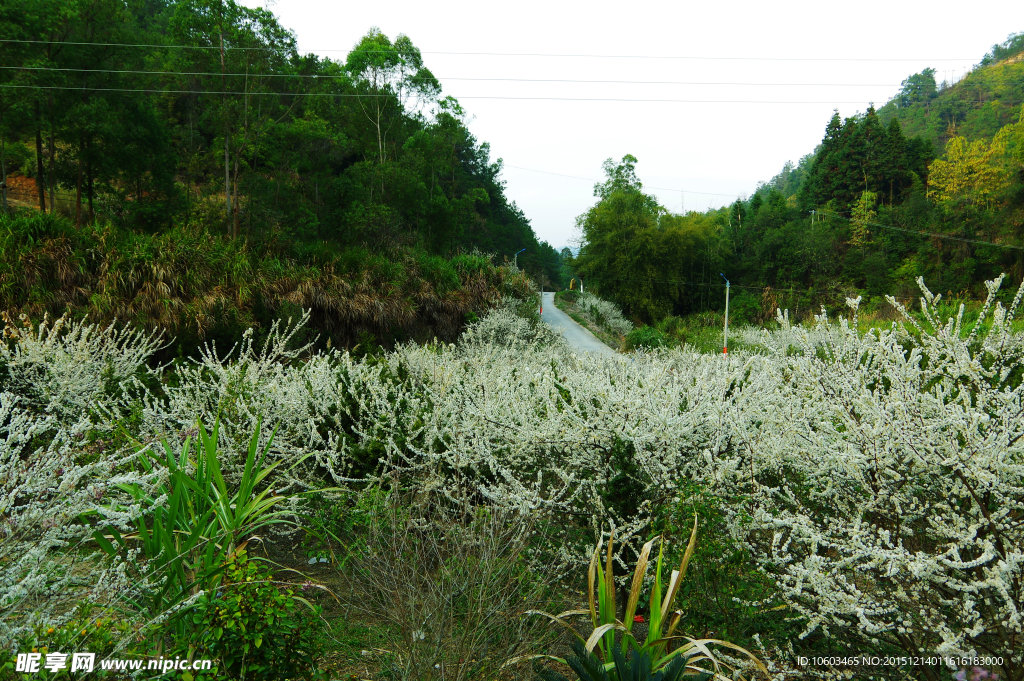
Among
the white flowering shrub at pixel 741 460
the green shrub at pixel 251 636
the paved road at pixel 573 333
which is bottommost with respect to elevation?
the paved road at pixel 573 333

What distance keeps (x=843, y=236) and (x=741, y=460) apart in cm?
4185

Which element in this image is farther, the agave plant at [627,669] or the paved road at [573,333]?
the paved road at [573,333]

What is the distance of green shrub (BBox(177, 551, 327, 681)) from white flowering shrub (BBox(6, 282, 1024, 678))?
0.40m

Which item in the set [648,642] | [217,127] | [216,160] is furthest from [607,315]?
[648,642]

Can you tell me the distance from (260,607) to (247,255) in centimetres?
1146

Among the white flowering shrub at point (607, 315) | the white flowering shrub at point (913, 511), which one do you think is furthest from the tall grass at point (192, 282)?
the white flowering shrub at point (607, 315)

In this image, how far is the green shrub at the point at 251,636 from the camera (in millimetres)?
2070

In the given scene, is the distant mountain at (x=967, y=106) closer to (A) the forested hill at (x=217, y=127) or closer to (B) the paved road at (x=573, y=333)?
(B) the paved road at (x=573, y=333)

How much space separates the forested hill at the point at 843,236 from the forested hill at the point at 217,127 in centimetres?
1224

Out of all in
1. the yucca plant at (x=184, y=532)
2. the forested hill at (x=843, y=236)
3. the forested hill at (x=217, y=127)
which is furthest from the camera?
the forested hill at (x=843, y=236)

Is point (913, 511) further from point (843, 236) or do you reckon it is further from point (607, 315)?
point (843, 236)

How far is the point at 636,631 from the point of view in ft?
8.76

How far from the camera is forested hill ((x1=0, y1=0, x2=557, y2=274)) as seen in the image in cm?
1373

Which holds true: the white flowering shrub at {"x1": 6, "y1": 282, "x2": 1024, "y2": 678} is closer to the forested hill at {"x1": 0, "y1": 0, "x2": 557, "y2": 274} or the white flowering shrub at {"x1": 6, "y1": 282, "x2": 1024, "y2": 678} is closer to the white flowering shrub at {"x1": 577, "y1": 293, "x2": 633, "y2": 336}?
the forested hill at {"x1": 0, "y1": 0, "x2": 557, "y2": 274}
